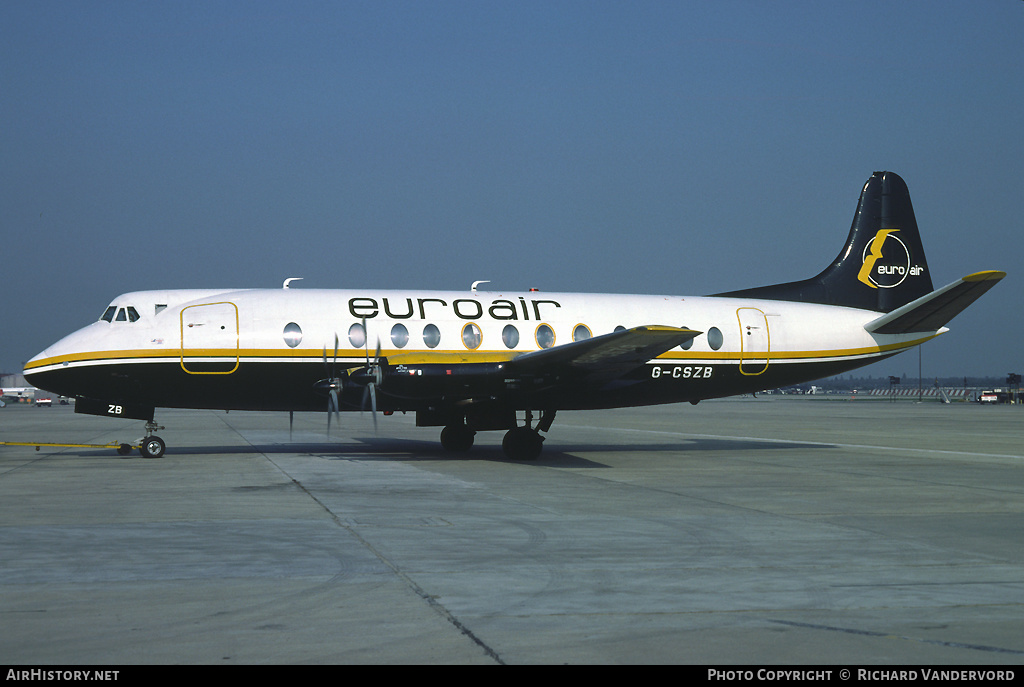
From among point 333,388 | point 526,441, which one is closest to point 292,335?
point 333,388

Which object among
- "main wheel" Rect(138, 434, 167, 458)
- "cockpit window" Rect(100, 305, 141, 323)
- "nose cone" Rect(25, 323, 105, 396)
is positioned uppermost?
"cockpit window" Rect(100, 305, 141, 323)

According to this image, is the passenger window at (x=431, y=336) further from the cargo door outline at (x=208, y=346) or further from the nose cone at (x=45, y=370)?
the nose cone at (x=45, y=370)

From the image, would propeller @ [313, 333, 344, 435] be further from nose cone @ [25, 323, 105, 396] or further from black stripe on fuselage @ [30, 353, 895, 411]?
nose cone @ [25, 323, 105, 396]

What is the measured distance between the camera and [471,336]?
894 inches

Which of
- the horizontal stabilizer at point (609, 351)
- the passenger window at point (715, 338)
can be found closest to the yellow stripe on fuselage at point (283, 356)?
the horizontal stabilizer at point (609, 351)

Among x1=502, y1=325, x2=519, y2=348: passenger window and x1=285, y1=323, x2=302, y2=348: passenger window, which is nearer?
x1=285, y1=323, x2=302, y2=348: passenger window

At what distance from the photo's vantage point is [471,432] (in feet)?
78.5

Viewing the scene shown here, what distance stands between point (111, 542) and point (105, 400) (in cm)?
1222

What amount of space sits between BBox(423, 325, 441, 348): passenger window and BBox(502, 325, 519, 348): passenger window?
1656mm

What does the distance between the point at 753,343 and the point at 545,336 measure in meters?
5.95

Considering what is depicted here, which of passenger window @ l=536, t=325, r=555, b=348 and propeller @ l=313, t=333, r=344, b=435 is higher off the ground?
passenger window @ l=536, t=325, r=555, b=348

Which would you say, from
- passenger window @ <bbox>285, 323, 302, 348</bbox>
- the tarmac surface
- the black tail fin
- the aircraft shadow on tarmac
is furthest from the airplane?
the tarmac surface

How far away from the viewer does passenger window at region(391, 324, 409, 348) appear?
22.2 m

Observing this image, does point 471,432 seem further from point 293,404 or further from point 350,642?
point 350,642
